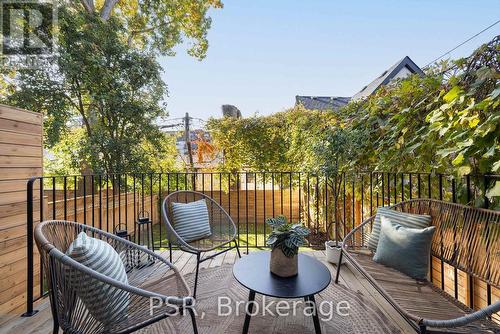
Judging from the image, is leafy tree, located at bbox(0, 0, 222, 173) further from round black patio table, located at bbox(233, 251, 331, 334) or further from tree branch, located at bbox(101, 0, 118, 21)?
round black patio table, located at bbox(233, 251, 331, 334)

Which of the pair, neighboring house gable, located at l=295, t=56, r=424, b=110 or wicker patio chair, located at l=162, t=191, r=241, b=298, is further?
neighboring house gable, located at l=295, t=56, r=424, b=110

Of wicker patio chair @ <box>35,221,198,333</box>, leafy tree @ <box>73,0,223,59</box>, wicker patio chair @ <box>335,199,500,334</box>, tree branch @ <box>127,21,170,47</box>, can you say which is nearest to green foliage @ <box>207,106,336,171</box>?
leafy tree @ <box>73,0,223,59</box>

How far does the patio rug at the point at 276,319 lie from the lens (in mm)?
1666

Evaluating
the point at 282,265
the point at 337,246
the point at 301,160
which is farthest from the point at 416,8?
the point at 282,265

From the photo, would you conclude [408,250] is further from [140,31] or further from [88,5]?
[140,31]

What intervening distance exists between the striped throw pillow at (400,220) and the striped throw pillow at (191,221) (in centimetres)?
159

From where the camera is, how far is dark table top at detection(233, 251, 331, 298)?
140 cm

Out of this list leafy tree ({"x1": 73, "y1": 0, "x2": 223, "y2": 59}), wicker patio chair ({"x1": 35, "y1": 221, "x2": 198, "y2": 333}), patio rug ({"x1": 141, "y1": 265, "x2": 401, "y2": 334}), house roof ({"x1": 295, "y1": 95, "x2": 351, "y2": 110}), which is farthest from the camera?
house roof ({"x1": 295, "y1": 95, "x2": 351, "y2": 110})

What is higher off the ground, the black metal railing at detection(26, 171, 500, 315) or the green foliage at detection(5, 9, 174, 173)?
the green foliage at detection(5, 9, 174, 173)

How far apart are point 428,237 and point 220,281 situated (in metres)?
1.82

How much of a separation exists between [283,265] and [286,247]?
133mm

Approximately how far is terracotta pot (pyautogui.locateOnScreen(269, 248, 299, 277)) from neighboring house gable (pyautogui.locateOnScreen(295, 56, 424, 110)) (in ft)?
14.6

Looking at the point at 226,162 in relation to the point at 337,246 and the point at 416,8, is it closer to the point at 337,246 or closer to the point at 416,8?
the point at 337,246

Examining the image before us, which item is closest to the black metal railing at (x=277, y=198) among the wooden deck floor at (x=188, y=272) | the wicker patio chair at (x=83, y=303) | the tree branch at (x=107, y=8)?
the wooden deck floor at (x=188, y=272)
